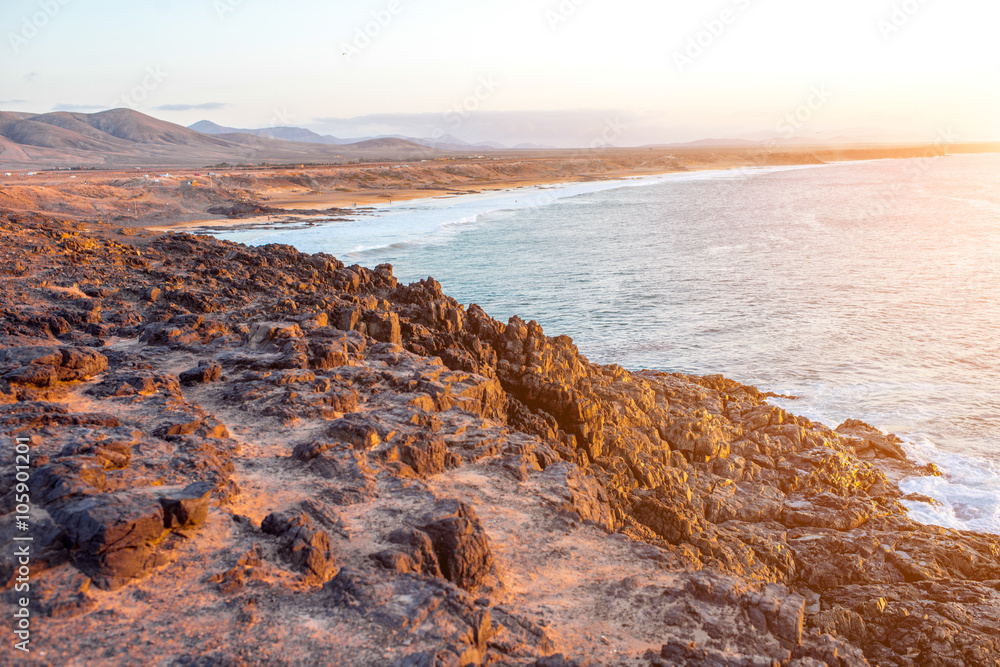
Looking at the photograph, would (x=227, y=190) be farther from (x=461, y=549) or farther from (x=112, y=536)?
(x=461, y=549)

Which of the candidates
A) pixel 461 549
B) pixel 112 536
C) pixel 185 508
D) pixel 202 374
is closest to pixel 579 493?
pixel 461 549

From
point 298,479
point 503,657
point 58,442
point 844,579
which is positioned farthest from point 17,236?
point 844,579

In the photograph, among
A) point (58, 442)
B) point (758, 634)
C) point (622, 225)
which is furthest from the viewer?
point (622, 225)

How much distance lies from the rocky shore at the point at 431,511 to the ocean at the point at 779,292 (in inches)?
116

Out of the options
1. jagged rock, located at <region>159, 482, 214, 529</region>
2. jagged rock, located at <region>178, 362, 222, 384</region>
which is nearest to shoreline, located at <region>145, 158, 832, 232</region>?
jagged rock, located at <region>178, 362, 222, 384</region>

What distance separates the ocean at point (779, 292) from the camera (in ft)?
62.7

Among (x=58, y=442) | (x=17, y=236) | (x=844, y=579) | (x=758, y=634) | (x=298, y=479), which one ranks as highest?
(x=17, y=236)

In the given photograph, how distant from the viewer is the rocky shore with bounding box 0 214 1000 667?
23.5ft

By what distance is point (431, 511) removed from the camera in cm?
925

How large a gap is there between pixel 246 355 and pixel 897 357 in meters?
21.6

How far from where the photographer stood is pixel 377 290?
2281 centimetres

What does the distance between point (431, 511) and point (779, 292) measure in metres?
29.7

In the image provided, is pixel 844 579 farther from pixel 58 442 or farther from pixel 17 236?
pixel 17 236

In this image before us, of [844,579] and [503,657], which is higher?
[503,657]
